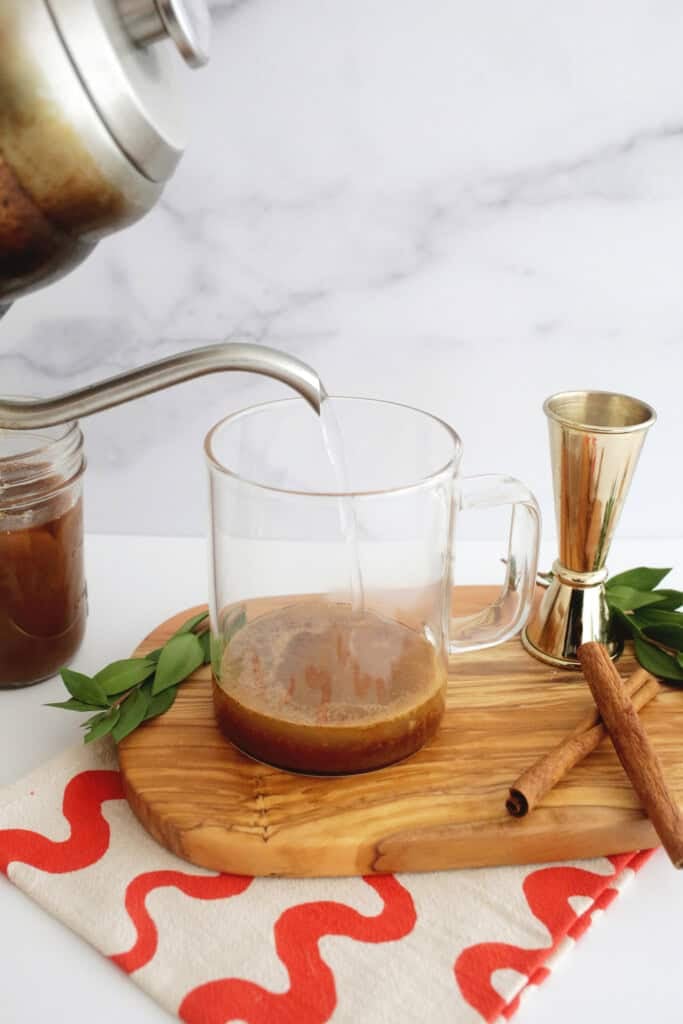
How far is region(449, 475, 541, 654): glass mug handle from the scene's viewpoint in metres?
0.76

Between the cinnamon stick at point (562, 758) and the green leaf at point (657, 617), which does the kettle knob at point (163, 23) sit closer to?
the cinnamon stick at point (562, 758)

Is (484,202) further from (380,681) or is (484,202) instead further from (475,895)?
(475,895)

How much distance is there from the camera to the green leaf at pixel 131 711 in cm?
74

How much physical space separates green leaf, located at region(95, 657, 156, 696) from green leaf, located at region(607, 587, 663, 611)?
15.0 inches

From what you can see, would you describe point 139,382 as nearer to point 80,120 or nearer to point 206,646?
point 80,120

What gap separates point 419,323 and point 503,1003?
640mm

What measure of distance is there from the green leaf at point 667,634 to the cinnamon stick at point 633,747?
10 centimetres

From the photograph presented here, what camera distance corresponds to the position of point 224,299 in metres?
1.03

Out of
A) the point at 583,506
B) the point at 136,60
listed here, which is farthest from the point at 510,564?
the point at 136,60

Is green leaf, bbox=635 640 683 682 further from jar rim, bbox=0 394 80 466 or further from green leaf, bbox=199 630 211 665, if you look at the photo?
jar rim, bbox=0 394 80 466

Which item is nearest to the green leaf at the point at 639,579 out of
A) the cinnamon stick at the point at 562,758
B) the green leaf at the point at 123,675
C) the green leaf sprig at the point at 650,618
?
the green leaf sprig at the point at 650,618

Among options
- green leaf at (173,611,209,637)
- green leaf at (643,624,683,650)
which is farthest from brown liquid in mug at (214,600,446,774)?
green leaf at (643,624,683,650)

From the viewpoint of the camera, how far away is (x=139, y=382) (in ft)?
1.95

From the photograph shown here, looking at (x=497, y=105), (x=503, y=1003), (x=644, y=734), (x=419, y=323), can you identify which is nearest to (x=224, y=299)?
(x=419, y=323)
